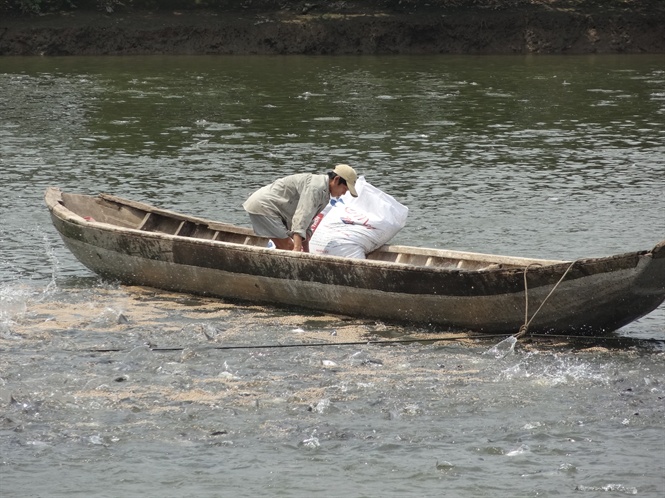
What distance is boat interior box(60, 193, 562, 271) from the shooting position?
38.1 ft

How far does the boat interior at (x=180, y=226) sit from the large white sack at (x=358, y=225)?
0.79 feet

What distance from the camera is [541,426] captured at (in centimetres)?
830

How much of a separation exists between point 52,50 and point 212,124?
15.3 m

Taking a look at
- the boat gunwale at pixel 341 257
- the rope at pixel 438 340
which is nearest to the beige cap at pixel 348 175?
the boat gunwale at pixel 341 257

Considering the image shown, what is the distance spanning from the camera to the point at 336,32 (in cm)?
3888

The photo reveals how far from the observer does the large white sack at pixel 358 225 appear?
11422 mm

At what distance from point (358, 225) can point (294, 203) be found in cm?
73

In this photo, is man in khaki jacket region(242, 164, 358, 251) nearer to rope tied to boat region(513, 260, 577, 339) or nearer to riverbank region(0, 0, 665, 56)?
rope tied to boat region(513, 260, 577, 339)

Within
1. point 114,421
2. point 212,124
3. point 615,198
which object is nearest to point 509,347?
point 114,421

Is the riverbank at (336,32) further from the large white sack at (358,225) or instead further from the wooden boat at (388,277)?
the large white sack at (358,225)

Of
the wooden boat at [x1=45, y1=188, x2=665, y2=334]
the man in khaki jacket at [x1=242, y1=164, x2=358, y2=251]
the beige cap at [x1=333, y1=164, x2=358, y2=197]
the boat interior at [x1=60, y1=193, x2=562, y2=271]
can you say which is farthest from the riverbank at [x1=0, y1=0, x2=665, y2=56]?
the beige cap at [x1=333, y1=164, x2=358, y2=197]

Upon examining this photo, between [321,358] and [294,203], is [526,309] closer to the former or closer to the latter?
[321,358]

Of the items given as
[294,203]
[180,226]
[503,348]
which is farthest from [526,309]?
[180,226]

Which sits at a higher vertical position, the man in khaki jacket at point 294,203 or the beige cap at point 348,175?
the beige cap at point 348,175
